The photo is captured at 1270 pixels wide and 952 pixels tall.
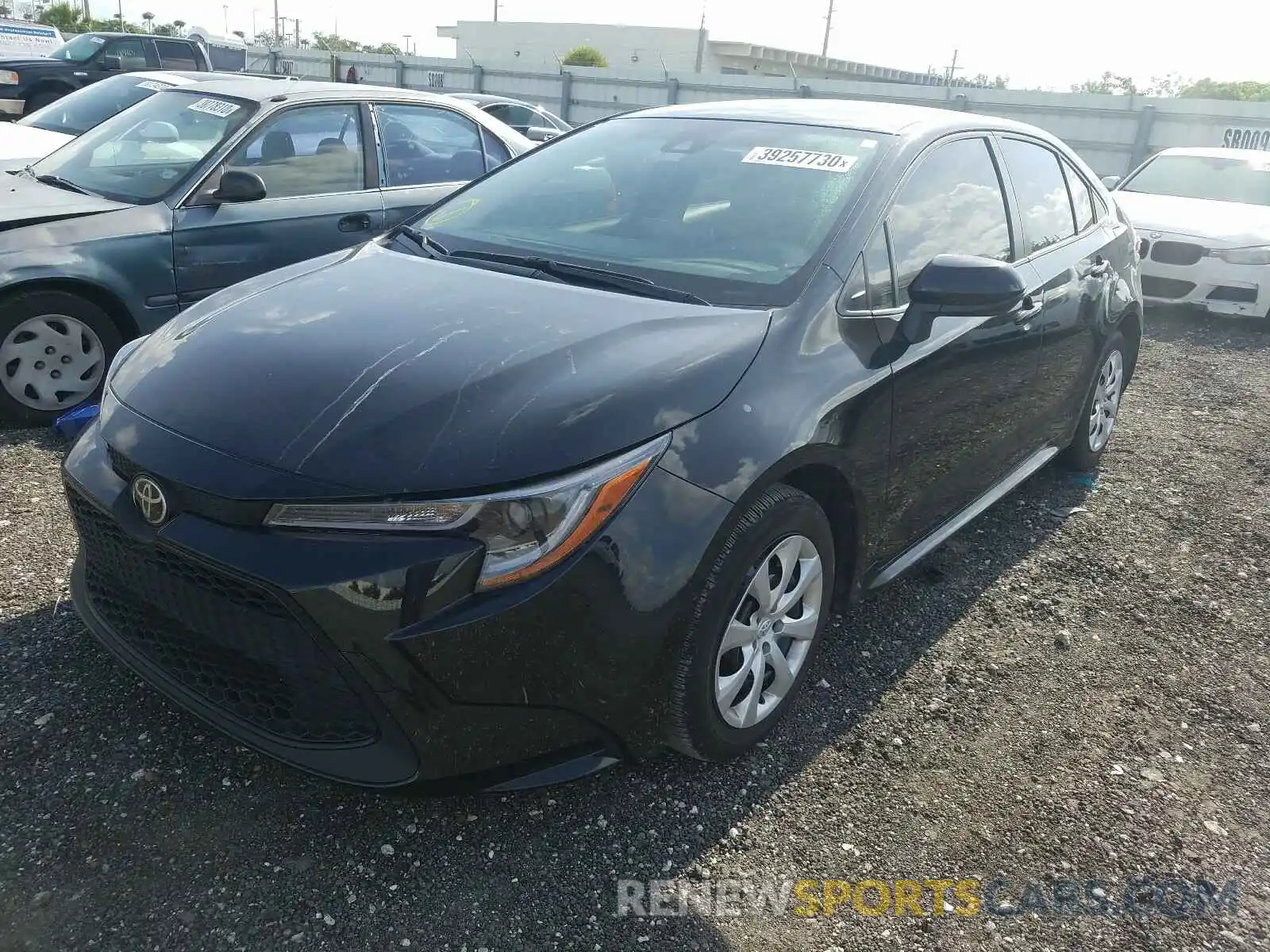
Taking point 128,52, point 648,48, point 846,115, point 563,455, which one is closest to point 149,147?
point 846,115

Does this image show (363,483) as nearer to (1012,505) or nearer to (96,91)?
(1012,505)

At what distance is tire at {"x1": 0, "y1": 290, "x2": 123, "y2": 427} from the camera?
4523 millimetres

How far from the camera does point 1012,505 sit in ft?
15.3

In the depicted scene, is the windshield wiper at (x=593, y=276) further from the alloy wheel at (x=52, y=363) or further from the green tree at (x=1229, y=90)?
the green tree at (x=1229, y=90)

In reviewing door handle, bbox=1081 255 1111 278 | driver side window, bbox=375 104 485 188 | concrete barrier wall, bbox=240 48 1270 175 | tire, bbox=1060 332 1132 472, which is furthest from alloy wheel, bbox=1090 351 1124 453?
concrete barrier wall, bbox=240 48 1270 175

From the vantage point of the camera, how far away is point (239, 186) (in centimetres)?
488

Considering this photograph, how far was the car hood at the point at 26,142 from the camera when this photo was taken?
243 inches

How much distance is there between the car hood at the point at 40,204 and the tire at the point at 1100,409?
4.72 metres

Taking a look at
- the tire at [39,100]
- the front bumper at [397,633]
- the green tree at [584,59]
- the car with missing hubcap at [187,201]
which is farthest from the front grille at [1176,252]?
the green tree at [584,59]

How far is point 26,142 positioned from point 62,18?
60028 millimetres

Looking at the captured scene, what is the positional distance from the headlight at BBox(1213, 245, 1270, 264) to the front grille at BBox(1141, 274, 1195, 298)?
0.31 meters

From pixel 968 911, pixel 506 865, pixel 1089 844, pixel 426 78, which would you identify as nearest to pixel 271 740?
pixel 506 865

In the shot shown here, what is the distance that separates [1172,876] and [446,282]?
7.95 ft

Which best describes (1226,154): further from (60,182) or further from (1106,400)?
(60,182)
